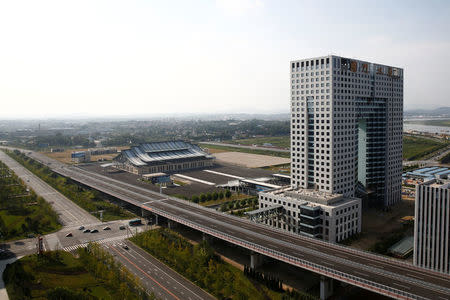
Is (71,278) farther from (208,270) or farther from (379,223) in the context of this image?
(379,223)

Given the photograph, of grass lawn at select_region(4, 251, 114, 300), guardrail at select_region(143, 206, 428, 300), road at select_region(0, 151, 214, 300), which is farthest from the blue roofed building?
guardrail at select_region(143, 206, 428, 300)

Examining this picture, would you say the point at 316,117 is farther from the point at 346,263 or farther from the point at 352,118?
the point at 346,263

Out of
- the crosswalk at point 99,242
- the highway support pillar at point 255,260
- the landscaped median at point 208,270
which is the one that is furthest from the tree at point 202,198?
the highway support pillar at point 255,260

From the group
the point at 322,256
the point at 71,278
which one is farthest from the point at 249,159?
the point at 71,278

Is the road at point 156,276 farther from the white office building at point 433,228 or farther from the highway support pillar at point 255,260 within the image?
the white office building at point 433,228

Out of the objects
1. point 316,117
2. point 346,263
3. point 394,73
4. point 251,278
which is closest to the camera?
point 346,263

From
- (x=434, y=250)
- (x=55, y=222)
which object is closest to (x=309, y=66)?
(x=434, y=250)

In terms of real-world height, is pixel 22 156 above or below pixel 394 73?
below
